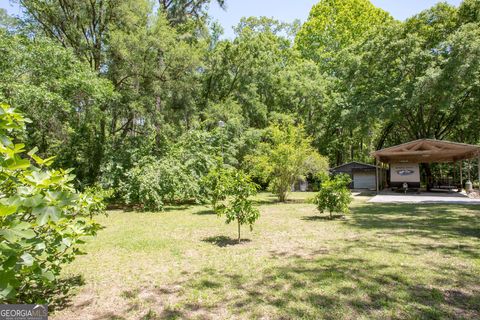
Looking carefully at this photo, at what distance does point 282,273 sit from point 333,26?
34339mm

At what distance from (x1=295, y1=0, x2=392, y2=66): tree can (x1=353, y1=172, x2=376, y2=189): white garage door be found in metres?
13.4

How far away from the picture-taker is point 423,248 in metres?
6.21

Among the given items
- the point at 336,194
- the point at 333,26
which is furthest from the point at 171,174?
the point at 333,26

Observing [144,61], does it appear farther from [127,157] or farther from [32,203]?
[32,203]

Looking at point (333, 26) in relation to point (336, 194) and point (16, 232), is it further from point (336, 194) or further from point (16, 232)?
point (16, 232)

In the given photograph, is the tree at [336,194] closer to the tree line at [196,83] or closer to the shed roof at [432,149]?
the tree line at [196,83]

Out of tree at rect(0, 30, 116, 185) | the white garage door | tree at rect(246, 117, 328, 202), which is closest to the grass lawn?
tree at rect(0, 30, 116, 185)

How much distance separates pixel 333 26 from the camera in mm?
33281

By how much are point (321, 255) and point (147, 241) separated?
409 cm

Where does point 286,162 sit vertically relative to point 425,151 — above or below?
below

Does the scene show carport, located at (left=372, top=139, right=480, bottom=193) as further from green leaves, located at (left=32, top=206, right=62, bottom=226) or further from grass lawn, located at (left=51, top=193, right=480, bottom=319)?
green leaves, located at (left=32, top=206, right=62, bottom=226)

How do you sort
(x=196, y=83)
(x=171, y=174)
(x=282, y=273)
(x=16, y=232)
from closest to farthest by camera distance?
1. (x=16, y=232)
2. (x=282, y=273)
3. (x=171, y=174)
4. (x=196, y=83)

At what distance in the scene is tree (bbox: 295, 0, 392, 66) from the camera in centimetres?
3216

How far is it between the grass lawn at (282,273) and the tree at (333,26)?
28.7m
